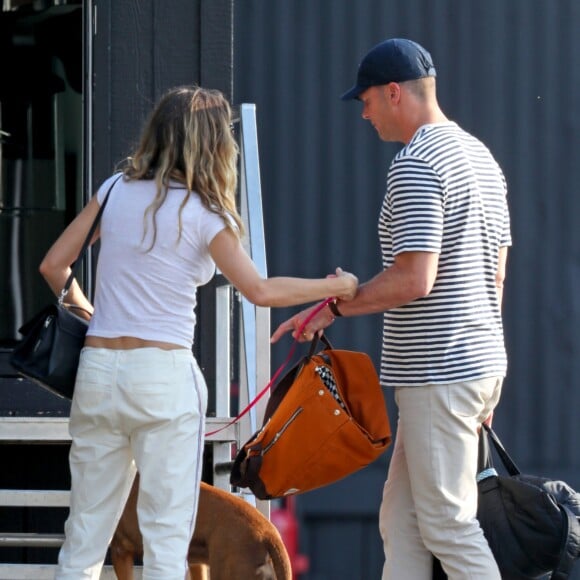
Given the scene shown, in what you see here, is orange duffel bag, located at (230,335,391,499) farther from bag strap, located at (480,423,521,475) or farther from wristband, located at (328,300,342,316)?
bag strap, located at (480,423,521,475)

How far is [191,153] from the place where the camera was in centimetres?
342

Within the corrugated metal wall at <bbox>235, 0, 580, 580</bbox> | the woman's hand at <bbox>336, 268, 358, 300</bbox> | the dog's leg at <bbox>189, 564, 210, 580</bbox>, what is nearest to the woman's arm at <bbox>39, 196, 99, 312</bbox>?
the woman's hand at <bbox>336, 268, 358, 300</bbox>

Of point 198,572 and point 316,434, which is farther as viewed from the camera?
point 198,572

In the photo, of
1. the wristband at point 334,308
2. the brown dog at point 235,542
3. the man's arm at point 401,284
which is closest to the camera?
the man's arm at point 401,284

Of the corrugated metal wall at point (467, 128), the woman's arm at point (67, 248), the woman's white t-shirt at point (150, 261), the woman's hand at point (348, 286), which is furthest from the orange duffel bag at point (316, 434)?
the corrugated metal wall at point (467, 128)

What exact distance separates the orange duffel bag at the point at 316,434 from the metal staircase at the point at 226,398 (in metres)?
0.71

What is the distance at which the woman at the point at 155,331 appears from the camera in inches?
132

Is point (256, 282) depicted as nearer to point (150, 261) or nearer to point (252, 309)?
point (150, 261)

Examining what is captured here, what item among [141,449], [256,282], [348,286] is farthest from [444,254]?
[141,449]

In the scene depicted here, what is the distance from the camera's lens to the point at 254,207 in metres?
4.65

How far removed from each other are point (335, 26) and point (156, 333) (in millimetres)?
3163

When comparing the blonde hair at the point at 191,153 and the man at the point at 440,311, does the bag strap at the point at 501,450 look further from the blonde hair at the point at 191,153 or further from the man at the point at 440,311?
the blonde hair at the point at 191,153

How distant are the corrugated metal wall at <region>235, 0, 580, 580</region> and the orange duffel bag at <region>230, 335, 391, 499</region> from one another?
2279 mm

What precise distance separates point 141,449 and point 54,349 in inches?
15.3
